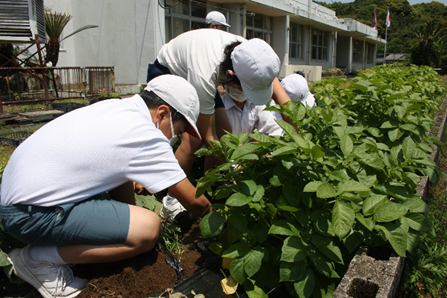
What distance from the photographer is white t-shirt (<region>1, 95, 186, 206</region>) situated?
170cm

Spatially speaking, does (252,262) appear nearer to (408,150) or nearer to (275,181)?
(275,181)

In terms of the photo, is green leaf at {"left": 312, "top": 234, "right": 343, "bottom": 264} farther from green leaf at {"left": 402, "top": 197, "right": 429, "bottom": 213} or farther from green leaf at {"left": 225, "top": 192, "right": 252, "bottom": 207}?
green leaf at {"left": 402, "top": 197, "right": 429, "bottom": 213}

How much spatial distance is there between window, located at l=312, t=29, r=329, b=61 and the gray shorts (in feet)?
81.6

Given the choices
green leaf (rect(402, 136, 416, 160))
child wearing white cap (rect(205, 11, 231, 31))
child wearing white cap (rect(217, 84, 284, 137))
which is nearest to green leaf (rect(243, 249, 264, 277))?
green leaf (rect(402, 136, 416, 160))

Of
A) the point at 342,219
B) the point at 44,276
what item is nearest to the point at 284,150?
the point at 342,219

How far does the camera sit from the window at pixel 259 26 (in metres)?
17.5

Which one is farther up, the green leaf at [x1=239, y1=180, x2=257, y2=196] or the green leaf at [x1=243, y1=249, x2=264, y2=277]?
the green leaf at [x1=239, y1=180, x2=257, y2=196]

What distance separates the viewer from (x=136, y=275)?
1914 millimetres

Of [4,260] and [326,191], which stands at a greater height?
[326,191]

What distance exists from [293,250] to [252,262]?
197mm

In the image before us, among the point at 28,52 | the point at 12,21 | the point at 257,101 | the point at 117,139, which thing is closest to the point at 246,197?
the point at 117,139

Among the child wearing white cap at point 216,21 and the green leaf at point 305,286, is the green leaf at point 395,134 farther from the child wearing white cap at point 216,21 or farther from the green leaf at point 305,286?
the child wearing white cap at point 216,21

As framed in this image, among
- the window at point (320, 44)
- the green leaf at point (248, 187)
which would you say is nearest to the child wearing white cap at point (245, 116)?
the green leaf at point (248, 187)

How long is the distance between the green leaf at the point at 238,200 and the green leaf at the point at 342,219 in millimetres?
377
